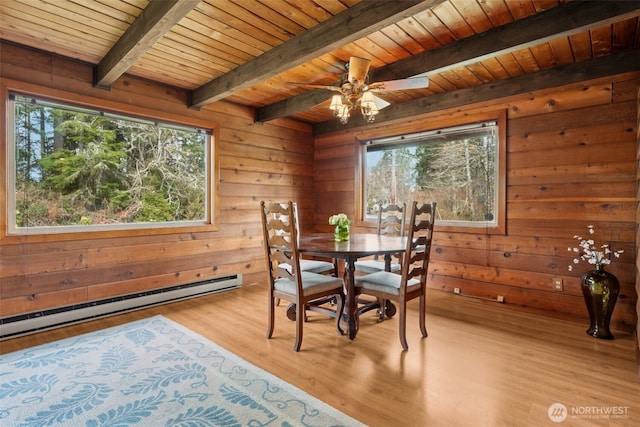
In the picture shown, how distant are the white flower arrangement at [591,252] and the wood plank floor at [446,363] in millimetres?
620

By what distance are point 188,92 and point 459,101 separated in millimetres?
3132

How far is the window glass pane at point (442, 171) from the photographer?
148 inches

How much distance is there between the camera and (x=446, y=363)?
7.52 feet

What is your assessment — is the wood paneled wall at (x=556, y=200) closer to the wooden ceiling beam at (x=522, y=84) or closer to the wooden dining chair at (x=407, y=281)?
the wooden ceiling beam at (x=522, y=84)

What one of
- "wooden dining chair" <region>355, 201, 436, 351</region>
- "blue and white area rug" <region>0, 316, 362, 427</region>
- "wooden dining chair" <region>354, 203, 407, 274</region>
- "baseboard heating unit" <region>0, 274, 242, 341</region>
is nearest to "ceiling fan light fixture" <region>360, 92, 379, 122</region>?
"wooden dining chair" <region>355, 201, 436, 351</region>

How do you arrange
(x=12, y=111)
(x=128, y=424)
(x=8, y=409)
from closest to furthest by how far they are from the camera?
(x=128, y=424) → (x=8, y=409) → (x=12, y=111)

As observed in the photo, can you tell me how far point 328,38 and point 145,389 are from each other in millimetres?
2564

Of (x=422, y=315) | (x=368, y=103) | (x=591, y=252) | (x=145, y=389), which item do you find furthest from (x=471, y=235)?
(x=145, y=389)

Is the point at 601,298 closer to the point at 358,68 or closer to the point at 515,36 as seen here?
the point at 515,36

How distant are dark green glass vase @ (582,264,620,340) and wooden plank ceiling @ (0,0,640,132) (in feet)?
5.86

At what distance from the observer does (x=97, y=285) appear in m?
3.19

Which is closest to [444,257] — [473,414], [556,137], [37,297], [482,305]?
[482,305]

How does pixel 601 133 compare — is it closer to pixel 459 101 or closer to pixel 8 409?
pixel 459 101

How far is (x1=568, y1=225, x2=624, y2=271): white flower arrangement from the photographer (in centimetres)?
276
